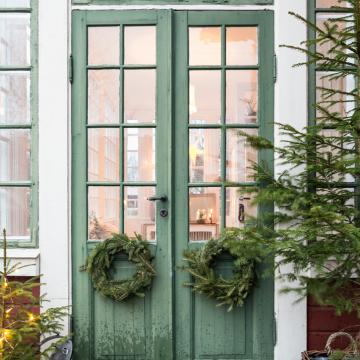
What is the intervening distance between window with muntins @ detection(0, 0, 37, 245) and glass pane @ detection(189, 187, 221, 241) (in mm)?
1207

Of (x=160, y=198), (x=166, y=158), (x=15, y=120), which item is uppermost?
(x=15, y=120)

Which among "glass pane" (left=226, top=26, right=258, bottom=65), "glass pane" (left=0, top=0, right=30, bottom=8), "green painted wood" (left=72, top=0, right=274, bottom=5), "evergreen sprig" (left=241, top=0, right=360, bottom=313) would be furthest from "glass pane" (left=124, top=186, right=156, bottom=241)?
"glass pane" (left=0, top=0, right=30, bottom=8)

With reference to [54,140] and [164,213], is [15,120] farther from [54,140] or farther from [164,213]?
[164,213]

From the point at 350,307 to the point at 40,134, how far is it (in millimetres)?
2367

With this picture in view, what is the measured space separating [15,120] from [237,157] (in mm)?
1680

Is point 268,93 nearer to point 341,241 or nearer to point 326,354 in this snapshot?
point 341,241

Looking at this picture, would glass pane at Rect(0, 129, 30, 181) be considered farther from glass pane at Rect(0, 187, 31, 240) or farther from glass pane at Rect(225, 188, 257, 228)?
glass pane at Rect(225, 188, 257, 228)

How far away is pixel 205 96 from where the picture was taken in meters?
3.41

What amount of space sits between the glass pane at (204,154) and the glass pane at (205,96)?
97 millimetres

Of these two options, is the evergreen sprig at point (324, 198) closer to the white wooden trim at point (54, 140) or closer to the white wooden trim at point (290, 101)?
the white wooden trim at point (290, 101)

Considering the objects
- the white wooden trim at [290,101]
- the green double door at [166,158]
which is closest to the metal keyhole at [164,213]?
the green double door at [166,158]

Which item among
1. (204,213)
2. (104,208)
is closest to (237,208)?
(204,213)

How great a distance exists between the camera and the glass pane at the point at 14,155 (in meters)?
3.40

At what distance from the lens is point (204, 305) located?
3.36 metres
